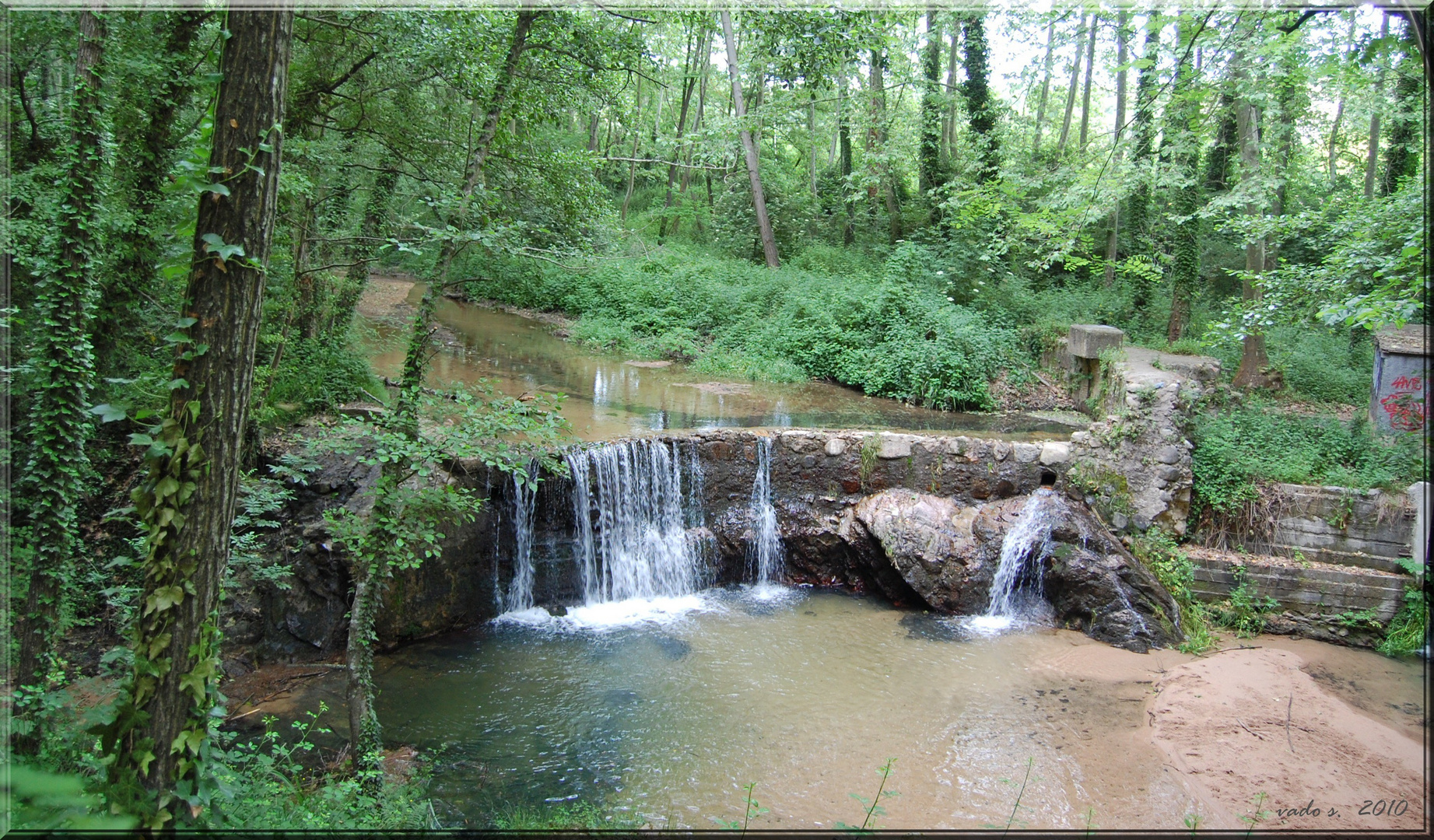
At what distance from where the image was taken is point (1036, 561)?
8.60m

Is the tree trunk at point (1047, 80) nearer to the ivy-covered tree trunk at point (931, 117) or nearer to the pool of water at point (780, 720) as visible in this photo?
the ivy-covered tree trunk at point (931, 117)

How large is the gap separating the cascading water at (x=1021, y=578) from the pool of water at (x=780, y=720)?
1.35 ft

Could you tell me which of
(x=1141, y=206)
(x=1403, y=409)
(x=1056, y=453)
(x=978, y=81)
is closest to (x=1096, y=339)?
(x=1056, y=453)

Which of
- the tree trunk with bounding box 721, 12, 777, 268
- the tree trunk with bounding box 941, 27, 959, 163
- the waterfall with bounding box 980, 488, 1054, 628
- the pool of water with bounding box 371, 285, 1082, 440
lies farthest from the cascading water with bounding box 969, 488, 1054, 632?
the tree trunk with bounding box 941, 27, 959, 163

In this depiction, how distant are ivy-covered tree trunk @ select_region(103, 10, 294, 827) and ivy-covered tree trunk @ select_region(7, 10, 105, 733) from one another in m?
2.27

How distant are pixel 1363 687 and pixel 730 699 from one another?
18.6 feet

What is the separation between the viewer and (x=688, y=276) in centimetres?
1859

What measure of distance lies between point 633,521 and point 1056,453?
5.04 m

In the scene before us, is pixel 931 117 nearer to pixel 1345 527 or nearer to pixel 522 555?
pixel 1345 527

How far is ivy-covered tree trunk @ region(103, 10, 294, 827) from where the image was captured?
295 centimetres

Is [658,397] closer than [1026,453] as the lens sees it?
No

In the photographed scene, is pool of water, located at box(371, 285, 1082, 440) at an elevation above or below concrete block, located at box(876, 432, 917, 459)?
above

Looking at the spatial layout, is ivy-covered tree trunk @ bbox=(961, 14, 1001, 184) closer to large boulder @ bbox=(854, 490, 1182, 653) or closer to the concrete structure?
the concrete structure

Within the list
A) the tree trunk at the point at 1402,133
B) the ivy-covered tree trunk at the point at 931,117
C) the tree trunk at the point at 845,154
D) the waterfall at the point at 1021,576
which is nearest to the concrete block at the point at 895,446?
the waterfall at the point at 1021,576
